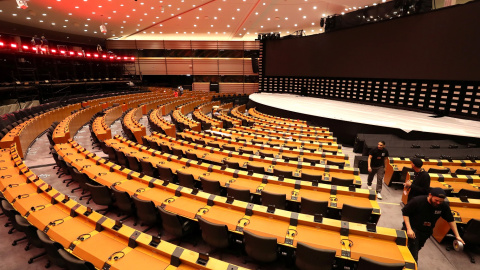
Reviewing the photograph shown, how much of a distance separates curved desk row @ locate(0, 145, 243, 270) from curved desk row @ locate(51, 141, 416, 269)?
0.93 meters

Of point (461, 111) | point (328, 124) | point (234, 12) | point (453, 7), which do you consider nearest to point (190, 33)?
point (234, 12)

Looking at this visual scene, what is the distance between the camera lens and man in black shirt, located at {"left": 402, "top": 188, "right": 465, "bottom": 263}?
11.7ft

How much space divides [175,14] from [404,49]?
15590 millimetres

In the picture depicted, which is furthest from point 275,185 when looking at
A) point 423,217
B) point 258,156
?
point 423,217

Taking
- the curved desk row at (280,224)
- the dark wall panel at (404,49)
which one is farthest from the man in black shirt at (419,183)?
the dark wall panel at (404,49)

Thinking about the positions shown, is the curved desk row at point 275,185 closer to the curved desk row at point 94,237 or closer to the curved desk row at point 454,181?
the curved desk row at point 454,181

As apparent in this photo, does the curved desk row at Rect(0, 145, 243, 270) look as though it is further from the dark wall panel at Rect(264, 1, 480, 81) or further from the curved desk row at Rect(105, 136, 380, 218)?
the dark wall panel at Rect(264, 1, 480, 81)

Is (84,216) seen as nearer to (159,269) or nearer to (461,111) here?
(159,269)

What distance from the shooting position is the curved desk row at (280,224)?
342 cm

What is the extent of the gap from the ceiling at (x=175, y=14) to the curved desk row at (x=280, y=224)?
13.5 meters

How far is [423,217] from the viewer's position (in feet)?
12.0

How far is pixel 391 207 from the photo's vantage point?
6.06 m

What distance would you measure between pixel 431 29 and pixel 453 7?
1.26 metres

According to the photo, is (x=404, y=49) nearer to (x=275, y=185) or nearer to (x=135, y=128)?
(x=275, y=185)
